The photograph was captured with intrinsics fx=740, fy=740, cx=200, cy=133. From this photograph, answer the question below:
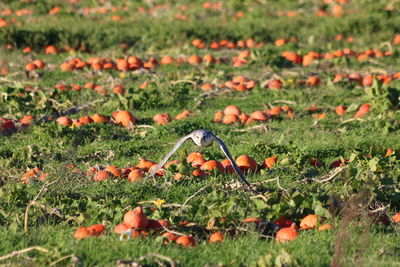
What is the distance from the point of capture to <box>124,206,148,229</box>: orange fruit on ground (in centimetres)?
504

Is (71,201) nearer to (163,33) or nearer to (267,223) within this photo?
(267,223)

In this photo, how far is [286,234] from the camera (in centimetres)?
512

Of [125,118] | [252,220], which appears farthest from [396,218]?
[125,118]

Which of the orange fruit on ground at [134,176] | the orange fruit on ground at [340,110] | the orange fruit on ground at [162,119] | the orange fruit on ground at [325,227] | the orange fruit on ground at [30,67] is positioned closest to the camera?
the orange fruit on ground at [325,227]

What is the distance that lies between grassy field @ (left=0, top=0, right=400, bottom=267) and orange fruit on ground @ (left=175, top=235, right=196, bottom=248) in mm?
70

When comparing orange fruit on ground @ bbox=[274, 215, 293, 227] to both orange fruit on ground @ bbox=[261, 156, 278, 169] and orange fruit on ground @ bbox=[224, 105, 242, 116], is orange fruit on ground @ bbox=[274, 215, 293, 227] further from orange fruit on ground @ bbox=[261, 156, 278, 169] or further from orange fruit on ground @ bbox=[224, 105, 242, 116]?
orange fruit on ground @ bbox=[224, 105, 242, 116]

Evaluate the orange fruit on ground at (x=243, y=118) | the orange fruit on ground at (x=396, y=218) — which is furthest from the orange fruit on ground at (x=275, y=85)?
the orange fruit on ground at (x=396, y=218)

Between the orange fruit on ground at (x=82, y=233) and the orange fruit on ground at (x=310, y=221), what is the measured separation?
5.12 ft

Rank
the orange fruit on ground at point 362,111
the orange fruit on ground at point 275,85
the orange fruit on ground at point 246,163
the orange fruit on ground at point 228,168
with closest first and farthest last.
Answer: the orange fruit on ground at point 228,168, the orange fruit on ground at point 246,163, the orange fruit on ground at point 362,111, the orange fruit on ground at point 275,85

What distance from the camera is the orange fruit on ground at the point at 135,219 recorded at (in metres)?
5.04

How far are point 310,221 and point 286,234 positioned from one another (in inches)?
13.8

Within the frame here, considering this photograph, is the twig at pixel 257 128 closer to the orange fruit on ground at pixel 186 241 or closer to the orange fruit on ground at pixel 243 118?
the orange fruit on ground at pixel 243 118

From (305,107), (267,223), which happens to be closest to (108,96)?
(305,107)

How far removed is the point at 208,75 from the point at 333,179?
4797 millimetres
